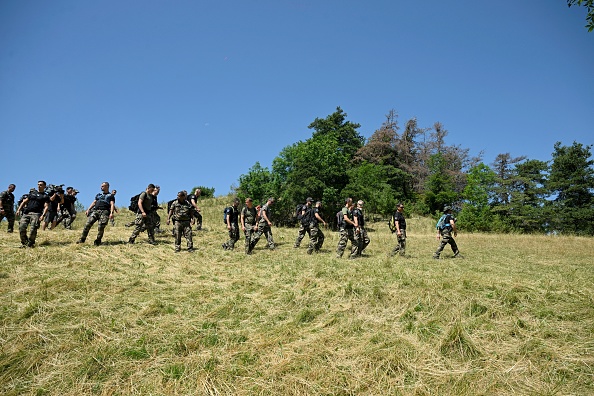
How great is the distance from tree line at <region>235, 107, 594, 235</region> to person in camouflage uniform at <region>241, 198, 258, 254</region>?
2108 cm

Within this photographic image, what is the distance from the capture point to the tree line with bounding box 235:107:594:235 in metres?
36.8

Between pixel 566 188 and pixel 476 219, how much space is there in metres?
13.5

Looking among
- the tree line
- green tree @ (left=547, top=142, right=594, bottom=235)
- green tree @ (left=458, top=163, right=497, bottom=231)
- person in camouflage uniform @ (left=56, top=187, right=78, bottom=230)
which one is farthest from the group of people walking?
green tree @ (left=547, top=142, right=594, bottom=235)

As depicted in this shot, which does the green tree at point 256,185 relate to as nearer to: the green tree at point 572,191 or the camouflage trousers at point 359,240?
the camouflage trousers at point 359,240

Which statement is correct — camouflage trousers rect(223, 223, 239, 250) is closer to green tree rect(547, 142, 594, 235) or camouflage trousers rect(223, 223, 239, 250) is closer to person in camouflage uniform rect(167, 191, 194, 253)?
person in camouflage uniform rect(167, 191, 194, 253)

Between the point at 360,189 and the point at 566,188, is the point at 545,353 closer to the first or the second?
the point at 360,189

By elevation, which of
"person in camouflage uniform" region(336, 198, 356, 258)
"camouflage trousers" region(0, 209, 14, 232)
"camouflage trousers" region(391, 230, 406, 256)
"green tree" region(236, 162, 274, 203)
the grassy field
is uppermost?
"green tree" region(236, 162, 274, 203)

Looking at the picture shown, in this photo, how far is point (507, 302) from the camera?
265 inches

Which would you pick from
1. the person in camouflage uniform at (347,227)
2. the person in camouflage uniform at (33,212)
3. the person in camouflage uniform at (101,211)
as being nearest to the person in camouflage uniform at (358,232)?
the person in camouflage uniform at (347,227)

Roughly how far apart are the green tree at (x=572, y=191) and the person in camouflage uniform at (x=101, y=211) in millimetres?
48967

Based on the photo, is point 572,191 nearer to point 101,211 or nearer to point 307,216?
point 307,216

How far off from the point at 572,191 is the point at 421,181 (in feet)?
→ 67.3

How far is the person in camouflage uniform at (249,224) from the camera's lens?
13298mm

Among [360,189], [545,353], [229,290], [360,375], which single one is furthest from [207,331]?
[360,189]
